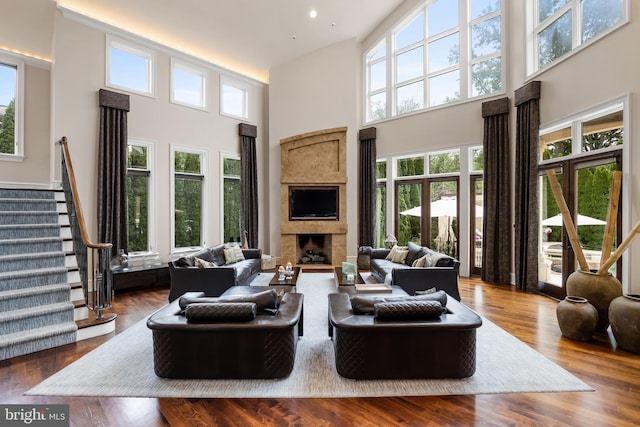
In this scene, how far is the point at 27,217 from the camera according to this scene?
4445 mm

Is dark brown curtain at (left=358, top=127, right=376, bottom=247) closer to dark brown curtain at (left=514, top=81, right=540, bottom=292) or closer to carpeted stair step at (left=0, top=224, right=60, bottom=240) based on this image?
dark brown curtain at (left=514, top=81, right=540, bottom=292)

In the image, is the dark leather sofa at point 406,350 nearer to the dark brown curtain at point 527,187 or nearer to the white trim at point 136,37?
the dark brown curtain at point 527,187

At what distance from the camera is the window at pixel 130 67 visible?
244 inches

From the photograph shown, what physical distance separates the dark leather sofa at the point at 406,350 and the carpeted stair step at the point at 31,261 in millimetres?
3671

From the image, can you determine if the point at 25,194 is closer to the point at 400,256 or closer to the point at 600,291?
the point at 400,256

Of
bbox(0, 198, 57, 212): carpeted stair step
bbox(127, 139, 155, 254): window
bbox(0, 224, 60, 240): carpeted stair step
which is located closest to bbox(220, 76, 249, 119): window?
bbox(127, 139, 155, 254): window

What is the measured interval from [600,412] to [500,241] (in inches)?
171

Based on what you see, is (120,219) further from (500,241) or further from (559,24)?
(559,24)

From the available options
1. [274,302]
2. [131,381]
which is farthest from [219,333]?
[131,381]

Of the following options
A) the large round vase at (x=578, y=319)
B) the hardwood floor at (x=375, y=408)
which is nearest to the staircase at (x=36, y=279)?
the hardwood floor at (x=375, y=408)

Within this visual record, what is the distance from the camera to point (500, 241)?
245 inches

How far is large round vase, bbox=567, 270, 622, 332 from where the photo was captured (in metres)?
3.59

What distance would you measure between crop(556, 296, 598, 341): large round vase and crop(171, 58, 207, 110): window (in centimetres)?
757

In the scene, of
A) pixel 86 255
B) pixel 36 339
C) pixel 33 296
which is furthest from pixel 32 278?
pixel 36 339
